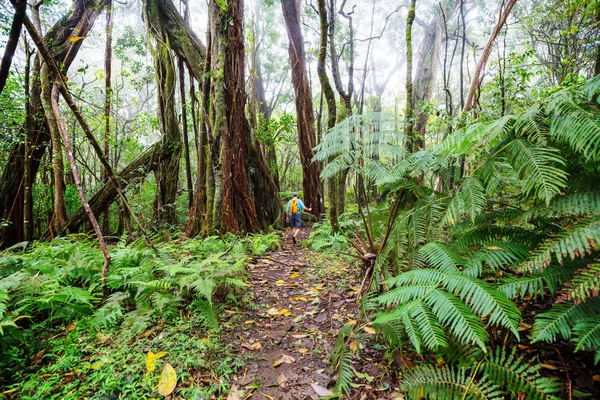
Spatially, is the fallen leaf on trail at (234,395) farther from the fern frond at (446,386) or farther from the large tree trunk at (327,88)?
the large tree trunk at (327,88)

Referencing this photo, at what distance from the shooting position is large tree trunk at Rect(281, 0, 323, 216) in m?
8.88

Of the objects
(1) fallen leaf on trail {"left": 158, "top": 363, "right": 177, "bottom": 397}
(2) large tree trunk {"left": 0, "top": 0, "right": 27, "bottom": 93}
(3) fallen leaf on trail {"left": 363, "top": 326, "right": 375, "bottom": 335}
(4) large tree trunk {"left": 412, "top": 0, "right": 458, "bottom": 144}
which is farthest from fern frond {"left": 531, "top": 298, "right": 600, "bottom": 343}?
(4) large tree trunk {"left": 412, "top": 0, "right": 458, "bottom": 144}

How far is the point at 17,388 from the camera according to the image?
6.51 ft

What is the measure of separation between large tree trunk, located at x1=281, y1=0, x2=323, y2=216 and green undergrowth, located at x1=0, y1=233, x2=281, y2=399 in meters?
6.45

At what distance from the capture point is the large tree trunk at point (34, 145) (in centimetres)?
637

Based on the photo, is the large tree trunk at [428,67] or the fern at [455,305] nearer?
the fern at [455,305]

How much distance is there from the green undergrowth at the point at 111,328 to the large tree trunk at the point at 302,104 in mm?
6446

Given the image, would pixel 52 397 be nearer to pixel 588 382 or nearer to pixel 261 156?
pixel 588 382

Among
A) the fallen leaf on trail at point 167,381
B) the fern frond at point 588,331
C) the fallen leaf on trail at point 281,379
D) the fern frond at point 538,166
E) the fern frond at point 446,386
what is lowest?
the fallen leaf on trail at point 281,379

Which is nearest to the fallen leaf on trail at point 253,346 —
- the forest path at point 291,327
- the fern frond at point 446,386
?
the forest path at point 291,327

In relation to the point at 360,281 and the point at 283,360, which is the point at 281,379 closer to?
the point at 283,360

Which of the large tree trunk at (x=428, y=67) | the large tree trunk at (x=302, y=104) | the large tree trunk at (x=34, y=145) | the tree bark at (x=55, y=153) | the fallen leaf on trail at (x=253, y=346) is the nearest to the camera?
the fallen leaf on trail at (x=253, y=346)

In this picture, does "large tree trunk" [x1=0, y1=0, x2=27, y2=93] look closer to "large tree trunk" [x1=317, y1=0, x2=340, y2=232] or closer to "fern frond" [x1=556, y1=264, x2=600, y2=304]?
"fern frond" [x1=556, y1=264, x2=600, y2=304]

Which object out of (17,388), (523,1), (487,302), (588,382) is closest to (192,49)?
(17,388)
